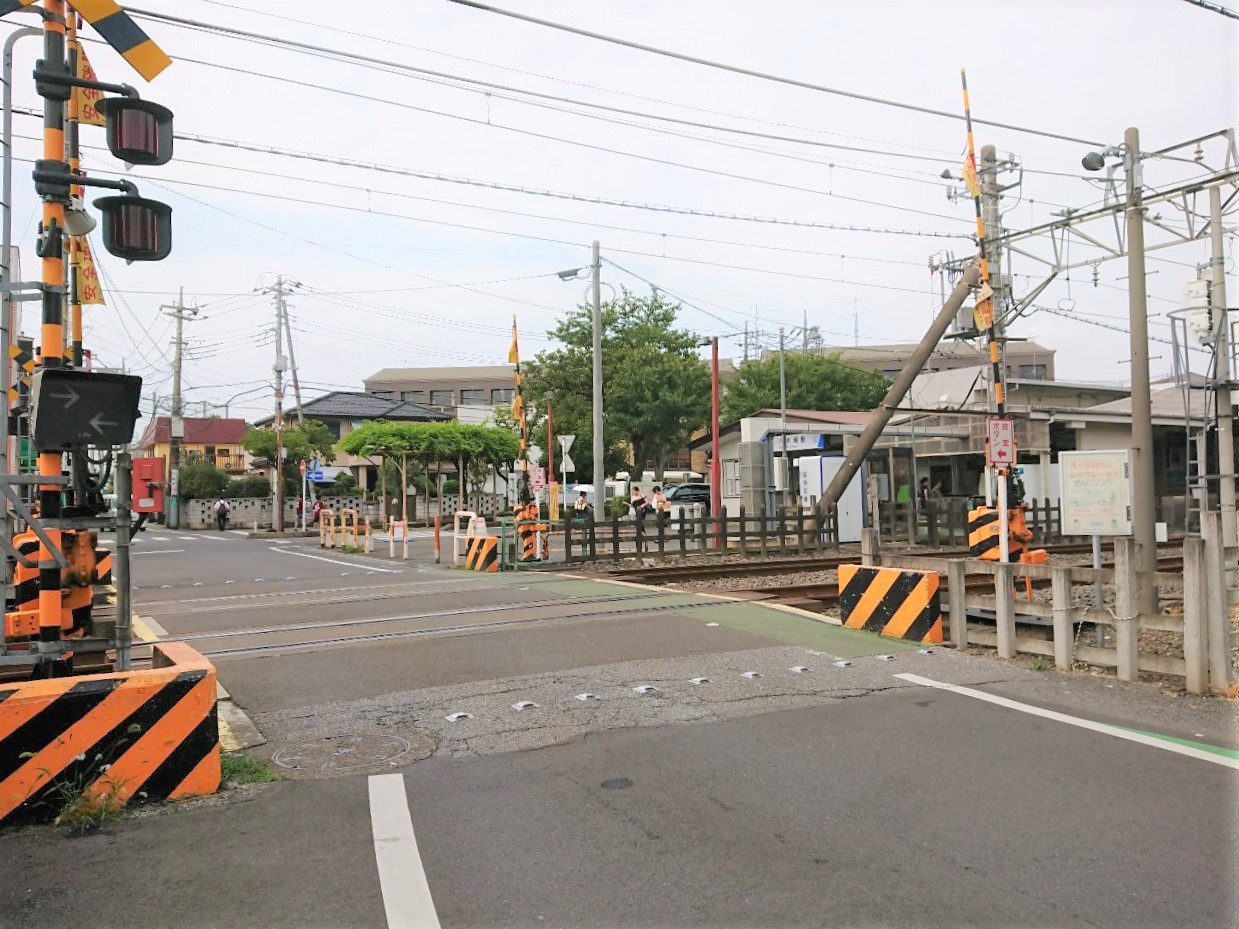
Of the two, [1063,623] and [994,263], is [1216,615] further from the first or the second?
[994,263]

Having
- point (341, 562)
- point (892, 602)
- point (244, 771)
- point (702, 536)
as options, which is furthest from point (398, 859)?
point (341, 562)

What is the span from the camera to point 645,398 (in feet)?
141

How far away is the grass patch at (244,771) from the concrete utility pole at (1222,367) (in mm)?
12091

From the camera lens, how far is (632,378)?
42688 millimetres

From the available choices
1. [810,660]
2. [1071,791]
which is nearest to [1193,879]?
[1071,791]

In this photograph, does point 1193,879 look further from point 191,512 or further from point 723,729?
point 191,512

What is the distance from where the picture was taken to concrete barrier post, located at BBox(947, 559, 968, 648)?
9070 mm

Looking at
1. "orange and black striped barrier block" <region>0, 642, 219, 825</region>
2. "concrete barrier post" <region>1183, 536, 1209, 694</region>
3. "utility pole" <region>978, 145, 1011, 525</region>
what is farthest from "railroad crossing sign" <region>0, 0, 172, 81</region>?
"utility pole" <region>978, 145, 1011, 525</region>

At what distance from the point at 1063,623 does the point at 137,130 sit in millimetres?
7790

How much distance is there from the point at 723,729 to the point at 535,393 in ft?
129

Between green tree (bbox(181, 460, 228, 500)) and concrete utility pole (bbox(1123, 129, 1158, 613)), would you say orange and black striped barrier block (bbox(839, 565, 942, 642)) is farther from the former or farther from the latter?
green tree (bbox(181, 460, 228, 500))

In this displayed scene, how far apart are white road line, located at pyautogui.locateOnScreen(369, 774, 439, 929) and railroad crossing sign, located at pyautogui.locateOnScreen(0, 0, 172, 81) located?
4.61 m

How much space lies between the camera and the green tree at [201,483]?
50.5 meters

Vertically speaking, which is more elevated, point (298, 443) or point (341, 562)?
point (298, 443)
